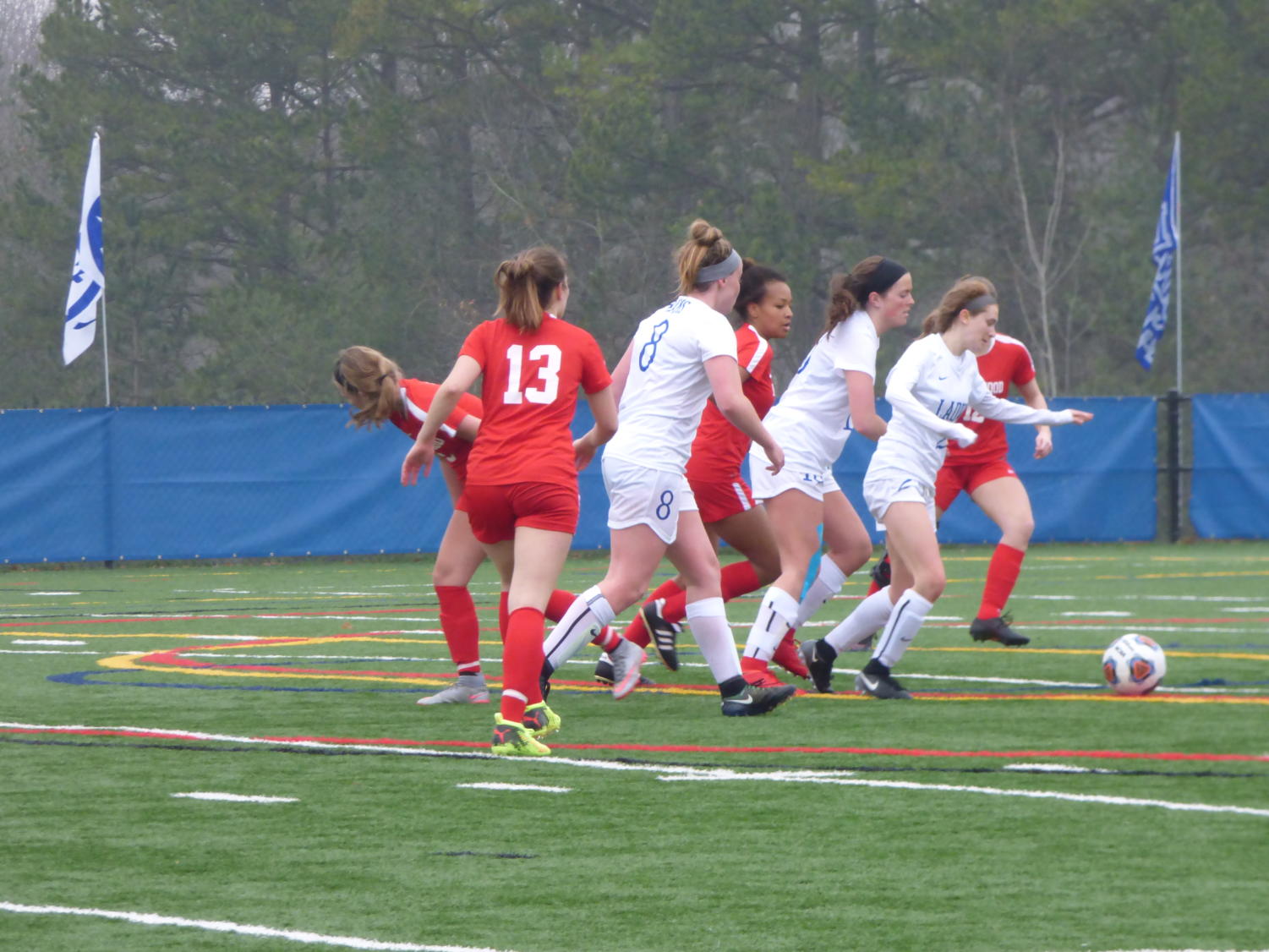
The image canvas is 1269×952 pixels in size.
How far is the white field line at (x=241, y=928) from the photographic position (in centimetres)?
470

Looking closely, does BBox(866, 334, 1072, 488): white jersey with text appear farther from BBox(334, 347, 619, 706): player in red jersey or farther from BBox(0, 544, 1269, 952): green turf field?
BBox(334, 347, 619, 706): player in red jersey

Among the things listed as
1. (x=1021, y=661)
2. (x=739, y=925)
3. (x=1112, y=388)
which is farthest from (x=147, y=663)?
(x=1112, y=388)

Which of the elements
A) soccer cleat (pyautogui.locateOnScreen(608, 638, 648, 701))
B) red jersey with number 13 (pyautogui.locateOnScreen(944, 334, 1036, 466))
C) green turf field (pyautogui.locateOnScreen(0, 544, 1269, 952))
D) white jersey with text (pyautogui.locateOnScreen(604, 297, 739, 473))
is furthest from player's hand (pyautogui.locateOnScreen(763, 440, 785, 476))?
red jersey with number 13 (pyautogui.locateOnScreen(944, 334, 1036, 466))

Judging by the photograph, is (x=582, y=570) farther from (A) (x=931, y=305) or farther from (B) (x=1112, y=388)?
(A) (x=931, y=305)

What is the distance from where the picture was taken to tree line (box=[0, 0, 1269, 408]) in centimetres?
3416

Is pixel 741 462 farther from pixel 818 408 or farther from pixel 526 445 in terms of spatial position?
pixel 526 445

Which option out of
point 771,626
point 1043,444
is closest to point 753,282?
point 771,626

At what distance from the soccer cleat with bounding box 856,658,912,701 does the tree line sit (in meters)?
24.7

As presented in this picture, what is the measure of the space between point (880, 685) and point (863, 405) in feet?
4.04

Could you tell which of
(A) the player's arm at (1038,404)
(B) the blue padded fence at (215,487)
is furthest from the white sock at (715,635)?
(B) the blue padded fence at (215,487)

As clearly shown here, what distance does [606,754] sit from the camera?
7.73 m

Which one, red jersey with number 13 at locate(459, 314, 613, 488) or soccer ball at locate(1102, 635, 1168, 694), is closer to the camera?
red jersey with number 13 at locate(459, 314, 613, 488)

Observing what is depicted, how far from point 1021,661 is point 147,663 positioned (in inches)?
184

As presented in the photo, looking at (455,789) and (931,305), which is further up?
(931,305)
